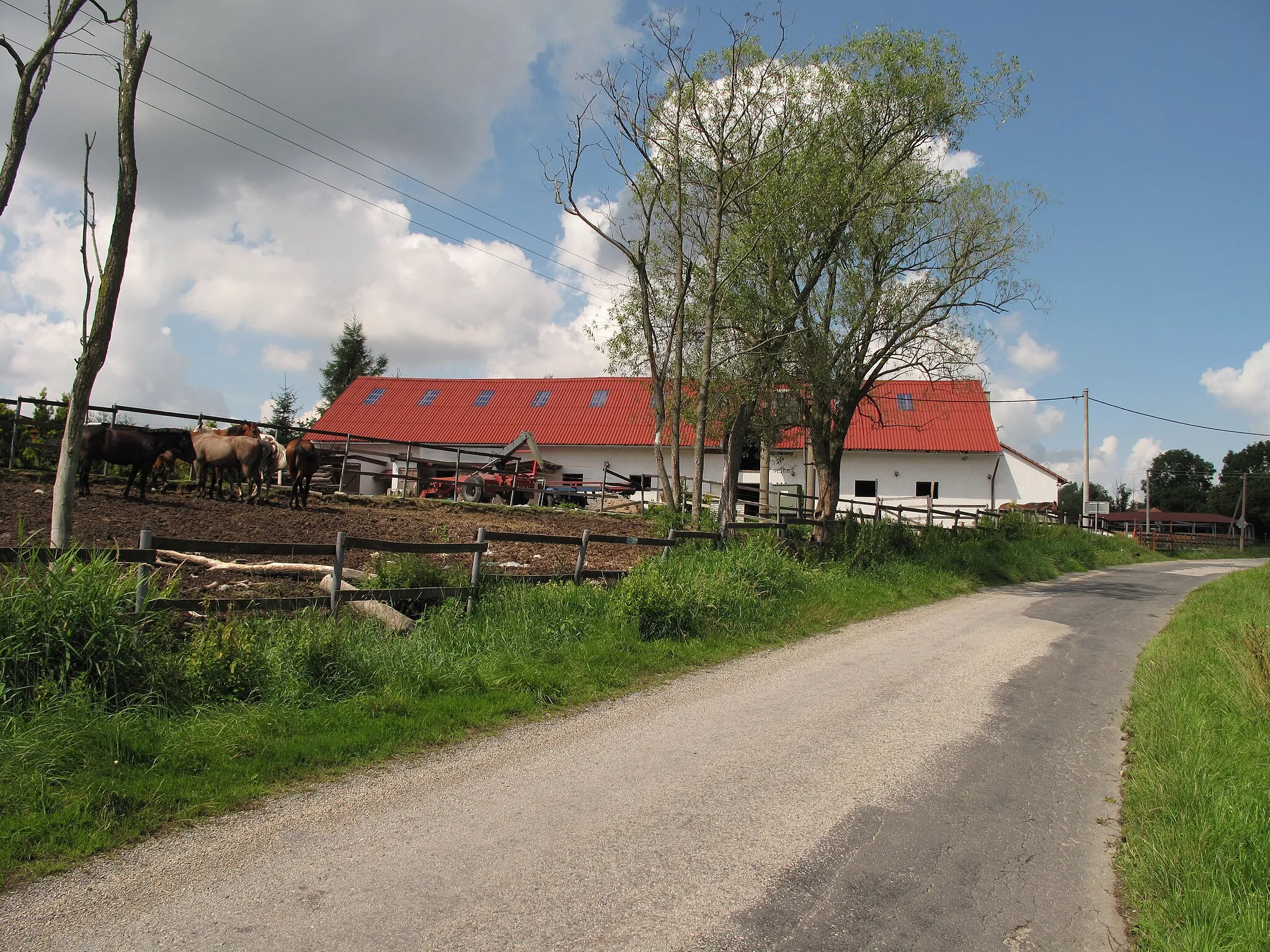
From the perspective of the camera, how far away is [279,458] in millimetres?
17938

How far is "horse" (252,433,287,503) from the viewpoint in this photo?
53.8 feet

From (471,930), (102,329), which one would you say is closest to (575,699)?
(471,930)

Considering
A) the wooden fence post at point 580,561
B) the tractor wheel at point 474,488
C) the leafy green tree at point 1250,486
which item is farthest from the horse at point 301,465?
the leafy green tree at point 1250,486

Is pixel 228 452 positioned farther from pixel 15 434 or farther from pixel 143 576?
pixel 143 576

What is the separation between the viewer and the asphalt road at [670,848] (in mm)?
3488

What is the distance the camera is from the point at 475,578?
8.83 meters

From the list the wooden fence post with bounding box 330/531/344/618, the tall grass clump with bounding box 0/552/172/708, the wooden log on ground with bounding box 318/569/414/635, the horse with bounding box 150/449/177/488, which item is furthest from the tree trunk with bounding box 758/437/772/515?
the tall grass clump with bounding box 0/552/172/708

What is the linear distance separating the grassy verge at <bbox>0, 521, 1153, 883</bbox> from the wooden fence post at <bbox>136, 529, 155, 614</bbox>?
0.09 meters

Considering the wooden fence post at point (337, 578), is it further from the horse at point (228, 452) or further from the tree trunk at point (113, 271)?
the horse at point (228, 452)

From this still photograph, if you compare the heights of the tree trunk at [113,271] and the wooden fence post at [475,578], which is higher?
the tree trunk at [113,271]

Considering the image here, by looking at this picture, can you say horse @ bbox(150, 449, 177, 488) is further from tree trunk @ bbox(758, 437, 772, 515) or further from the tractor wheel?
tree trunk @ bbox(758, 437, 772, 515)

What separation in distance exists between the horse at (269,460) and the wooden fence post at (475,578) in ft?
30.2

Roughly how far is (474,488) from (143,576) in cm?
1690

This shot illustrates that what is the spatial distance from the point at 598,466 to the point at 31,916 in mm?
33819
